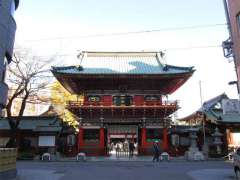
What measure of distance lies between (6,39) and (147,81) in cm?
2236

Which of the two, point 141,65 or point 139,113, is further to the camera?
point 141,65

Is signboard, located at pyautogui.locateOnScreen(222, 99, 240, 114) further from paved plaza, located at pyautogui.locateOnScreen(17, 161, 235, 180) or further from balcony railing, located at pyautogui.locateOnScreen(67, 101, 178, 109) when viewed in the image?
balcony railing, located at pyautogui.locateOnScreen(67, 101, 178, 109)

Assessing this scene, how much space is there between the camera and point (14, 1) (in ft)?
63.3

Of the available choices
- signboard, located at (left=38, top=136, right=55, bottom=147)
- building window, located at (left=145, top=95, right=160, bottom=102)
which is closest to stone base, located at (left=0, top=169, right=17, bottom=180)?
signboard, located at (left=38, top=136, right=55, bottom=147)

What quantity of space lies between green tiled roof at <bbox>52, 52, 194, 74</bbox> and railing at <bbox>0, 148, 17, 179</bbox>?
19320 millimetres

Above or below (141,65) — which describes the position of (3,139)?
below

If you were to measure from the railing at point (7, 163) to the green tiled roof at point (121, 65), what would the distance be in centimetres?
1932

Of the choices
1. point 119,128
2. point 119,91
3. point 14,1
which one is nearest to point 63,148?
point 119,128

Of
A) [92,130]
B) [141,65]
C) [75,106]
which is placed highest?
[141,65]

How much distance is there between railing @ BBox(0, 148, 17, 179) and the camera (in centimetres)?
1431

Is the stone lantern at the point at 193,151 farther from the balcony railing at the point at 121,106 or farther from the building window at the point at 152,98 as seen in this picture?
the building window at the point at 152,98

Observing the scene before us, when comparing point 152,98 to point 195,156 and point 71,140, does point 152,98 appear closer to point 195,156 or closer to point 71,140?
point 195,156

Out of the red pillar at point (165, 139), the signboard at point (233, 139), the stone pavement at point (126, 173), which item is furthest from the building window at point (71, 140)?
the signboard at point (233, 139)

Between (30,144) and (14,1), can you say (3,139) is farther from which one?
(14,1)
